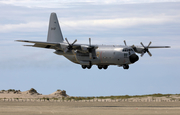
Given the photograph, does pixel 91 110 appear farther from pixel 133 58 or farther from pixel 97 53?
pixel 97 53

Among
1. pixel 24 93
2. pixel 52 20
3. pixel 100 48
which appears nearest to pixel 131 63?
pixel 100 48

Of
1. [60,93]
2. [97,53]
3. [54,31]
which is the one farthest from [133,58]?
[60,93]

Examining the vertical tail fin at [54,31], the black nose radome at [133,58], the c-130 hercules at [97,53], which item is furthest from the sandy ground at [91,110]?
the vertical tail fin at [54,31]

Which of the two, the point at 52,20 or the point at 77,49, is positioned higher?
the point at 52,20

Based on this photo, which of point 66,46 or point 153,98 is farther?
point 153,98

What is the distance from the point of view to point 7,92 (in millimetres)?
87562

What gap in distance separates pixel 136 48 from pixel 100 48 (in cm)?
929

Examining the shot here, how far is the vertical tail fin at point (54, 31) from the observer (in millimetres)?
74500

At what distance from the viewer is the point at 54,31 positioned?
2945 inches

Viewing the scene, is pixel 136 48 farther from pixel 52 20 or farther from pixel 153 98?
pixel 52 20

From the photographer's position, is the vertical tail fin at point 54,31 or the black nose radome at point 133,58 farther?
the vertical tail fin at point 54,31

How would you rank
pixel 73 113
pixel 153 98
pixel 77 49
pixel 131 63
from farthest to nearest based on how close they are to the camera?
pixel 153 98, pixel 77 49, pixel 131 63, pixel 73 113

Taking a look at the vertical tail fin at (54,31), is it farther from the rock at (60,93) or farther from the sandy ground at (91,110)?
the sandy ground at (91,110)

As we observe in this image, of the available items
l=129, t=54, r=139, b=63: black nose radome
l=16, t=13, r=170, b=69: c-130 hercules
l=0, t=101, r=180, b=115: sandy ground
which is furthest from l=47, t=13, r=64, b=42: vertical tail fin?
l=0, t=101, r=180, b=115: sandy ground
